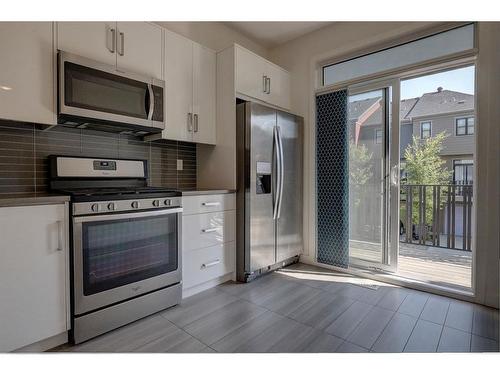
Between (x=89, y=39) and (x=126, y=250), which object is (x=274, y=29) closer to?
(x=89, y=39)

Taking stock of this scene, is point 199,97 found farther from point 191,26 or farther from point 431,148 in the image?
point 431,148

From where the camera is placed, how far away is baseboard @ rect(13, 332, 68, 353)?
5.00 feet

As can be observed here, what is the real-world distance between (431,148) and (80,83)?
14.4 feet

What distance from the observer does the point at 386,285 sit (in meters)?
2.64

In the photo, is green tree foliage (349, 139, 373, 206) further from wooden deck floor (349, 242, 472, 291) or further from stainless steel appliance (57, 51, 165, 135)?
stainless steel appliance (57, 51, 165, 135)

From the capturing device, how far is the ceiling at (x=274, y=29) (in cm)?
308

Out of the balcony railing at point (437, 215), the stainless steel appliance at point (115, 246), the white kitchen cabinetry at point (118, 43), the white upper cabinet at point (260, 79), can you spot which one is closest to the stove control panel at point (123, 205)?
the stainless steel appliance at point (115, 246)

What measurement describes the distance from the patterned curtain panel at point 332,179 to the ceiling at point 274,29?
0.78 m

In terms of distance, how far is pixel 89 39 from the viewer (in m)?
1.92

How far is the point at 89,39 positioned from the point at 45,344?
1951 millimetres

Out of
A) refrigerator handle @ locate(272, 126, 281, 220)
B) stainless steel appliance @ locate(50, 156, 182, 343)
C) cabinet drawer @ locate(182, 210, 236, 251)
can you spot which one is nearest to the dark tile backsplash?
stainless steel appliance @ locate(50, 156, 182, 343)

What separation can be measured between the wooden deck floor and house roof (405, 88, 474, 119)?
209cm

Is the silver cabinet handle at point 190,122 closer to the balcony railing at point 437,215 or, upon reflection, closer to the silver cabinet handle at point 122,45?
the silver cabinet handle at point 122,45
